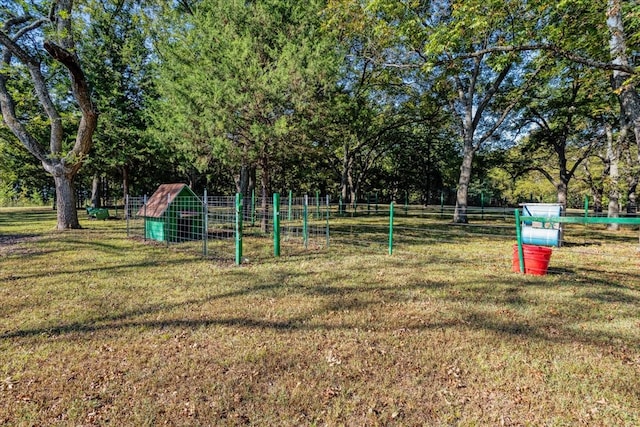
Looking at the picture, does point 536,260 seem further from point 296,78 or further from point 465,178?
point 465,178

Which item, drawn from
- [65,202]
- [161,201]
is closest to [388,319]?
[161,201]

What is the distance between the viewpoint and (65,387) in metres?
2.71

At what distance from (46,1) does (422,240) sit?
1517cm

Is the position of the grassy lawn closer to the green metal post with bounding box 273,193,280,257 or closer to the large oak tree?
the green metal post with bounding box 273,193,280,257

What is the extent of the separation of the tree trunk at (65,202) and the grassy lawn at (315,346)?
7083 millimetres

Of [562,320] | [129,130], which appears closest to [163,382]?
[562,320]

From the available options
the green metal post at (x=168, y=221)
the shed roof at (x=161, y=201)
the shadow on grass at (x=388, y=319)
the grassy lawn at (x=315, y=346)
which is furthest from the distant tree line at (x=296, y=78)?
the shadow on grass at (x=388, y=319)

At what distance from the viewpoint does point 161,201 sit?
398 inches

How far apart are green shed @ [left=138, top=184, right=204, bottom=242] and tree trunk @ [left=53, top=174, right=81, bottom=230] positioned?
4.35 metres

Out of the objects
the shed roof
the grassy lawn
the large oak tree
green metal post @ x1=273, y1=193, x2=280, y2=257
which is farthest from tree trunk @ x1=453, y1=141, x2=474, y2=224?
the large oak tree

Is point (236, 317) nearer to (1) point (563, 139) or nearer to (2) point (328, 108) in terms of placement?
(2) point (328, 108)

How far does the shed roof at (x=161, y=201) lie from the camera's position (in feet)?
31.7

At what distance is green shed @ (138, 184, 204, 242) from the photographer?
973cm

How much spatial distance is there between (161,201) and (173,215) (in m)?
0.72
